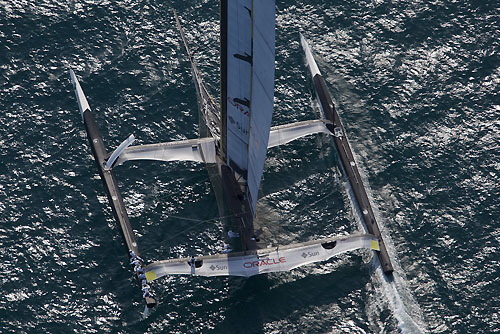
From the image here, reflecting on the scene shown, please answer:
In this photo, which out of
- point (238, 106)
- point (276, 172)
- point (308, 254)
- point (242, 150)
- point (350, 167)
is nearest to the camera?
point (308, 254)

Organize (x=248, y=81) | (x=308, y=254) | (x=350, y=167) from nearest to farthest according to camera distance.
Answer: (x=248, y=81), (x=308, y=254), (x=350, y=167)

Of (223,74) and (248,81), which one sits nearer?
(248,81)

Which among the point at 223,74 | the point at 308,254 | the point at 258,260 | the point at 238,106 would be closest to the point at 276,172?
the point at 238,106

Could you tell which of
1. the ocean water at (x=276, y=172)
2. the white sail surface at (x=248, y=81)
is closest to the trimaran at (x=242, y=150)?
the white sail surface at (x=248, y=81)

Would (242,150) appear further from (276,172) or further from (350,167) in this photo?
(350,167)

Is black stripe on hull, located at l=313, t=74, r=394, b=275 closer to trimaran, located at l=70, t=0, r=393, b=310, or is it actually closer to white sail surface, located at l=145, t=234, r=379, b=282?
trimaran, located at l=70, t=0, r=393, b=310

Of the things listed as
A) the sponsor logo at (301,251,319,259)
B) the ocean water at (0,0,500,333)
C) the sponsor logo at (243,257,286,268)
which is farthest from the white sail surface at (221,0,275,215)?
the ocean water at (0,0,500,333)
